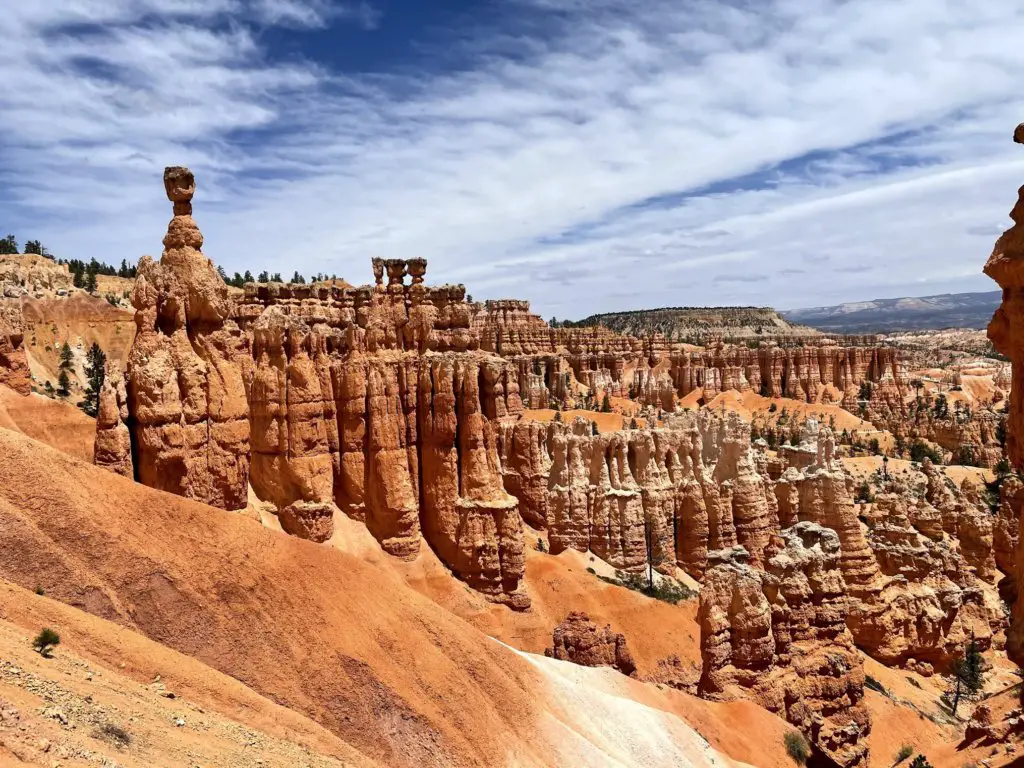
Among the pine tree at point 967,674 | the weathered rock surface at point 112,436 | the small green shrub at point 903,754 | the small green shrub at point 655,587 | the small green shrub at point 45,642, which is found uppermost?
the weathered rock surface at point 112,436

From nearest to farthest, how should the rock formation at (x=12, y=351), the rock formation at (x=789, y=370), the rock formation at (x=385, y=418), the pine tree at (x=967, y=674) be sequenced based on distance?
the rock formation at (x=12, y=351) → the rock formation at (x=385, y=418) → the pine tree at (x=967, y=674) → the rock formation at (x=789, y=370)

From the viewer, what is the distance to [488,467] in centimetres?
3186

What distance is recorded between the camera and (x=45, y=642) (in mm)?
11375

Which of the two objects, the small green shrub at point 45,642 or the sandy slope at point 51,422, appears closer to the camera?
the small green shrub at point 45,642

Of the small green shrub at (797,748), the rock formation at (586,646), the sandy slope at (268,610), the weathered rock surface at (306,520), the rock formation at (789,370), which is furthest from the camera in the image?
the rock formation at (789,370)

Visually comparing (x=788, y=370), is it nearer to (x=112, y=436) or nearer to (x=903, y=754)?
(x=903, y=754)

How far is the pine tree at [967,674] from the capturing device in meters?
31.6

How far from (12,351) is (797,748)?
25.5 m

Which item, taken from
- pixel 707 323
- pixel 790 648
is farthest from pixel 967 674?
pixel 707 323

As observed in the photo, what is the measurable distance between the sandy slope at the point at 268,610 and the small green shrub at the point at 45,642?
218 cm

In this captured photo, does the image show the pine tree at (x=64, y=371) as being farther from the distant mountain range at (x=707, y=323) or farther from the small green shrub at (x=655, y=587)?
the distant mountain range at (x=707, y=323)

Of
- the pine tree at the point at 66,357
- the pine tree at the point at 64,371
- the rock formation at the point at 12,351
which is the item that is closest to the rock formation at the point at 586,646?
the rock formation at the point at 12,351

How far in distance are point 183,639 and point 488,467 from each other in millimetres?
18054

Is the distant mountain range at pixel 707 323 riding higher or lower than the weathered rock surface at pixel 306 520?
higher
